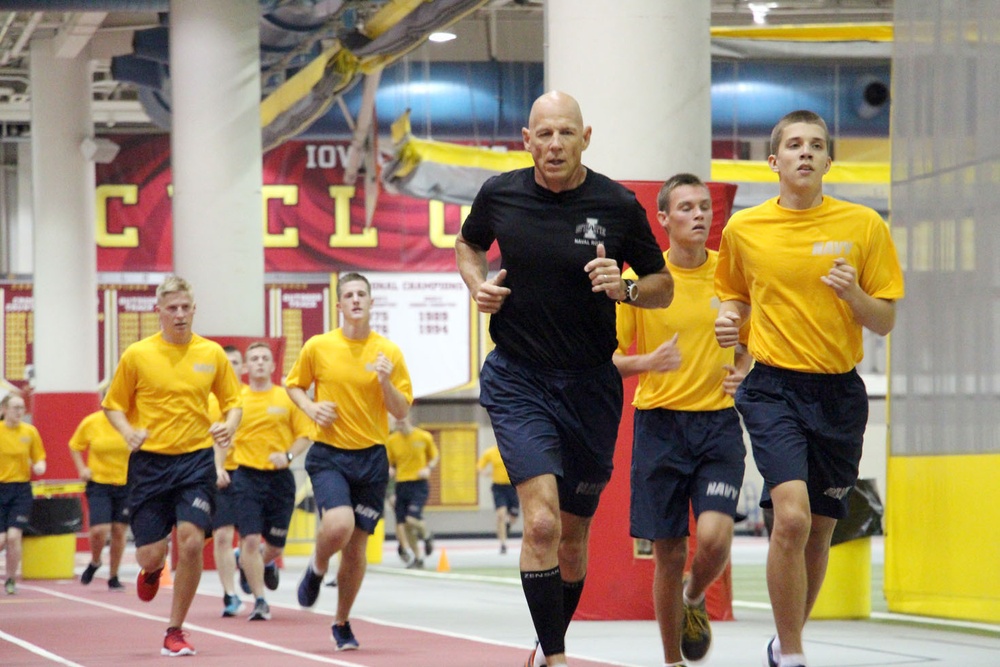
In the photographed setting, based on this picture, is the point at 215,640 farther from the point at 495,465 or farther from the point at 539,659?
the point at 495,465

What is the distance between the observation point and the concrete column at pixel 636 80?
10.7 m

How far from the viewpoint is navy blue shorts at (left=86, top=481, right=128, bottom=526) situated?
18.0 metres

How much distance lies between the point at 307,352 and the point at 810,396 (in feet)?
14.9

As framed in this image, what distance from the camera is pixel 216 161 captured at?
730 inches

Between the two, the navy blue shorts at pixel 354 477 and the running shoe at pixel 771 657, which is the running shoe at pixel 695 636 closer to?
the running shoe at pixel 771 657

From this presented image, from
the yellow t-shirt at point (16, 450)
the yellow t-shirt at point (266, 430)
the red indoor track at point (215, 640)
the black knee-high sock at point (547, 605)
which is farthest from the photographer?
the yellow t-shirt at point (16, 450)

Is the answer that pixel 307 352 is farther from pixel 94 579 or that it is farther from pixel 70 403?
pixel 70 403

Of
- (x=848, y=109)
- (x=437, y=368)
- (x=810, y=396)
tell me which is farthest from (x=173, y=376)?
(x=437, y=368)

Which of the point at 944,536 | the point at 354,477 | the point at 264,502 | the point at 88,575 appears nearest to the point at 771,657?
the point at 354,477

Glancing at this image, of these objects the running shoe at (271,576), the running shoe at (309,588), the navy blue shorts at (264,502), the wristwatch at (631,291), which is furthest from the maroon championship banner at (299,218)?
the wristwatch at (631,291)

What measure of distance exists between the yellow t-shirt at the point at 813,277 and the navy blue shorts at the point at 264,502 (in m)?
7.60

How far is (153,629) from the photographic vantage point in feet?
37.7

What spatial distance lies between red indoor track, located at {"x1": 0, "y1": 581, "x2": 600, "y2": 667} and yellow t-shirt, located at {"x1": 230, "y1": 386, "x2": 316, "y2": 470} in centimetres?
127

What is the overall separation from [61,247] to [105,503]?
353 inches
